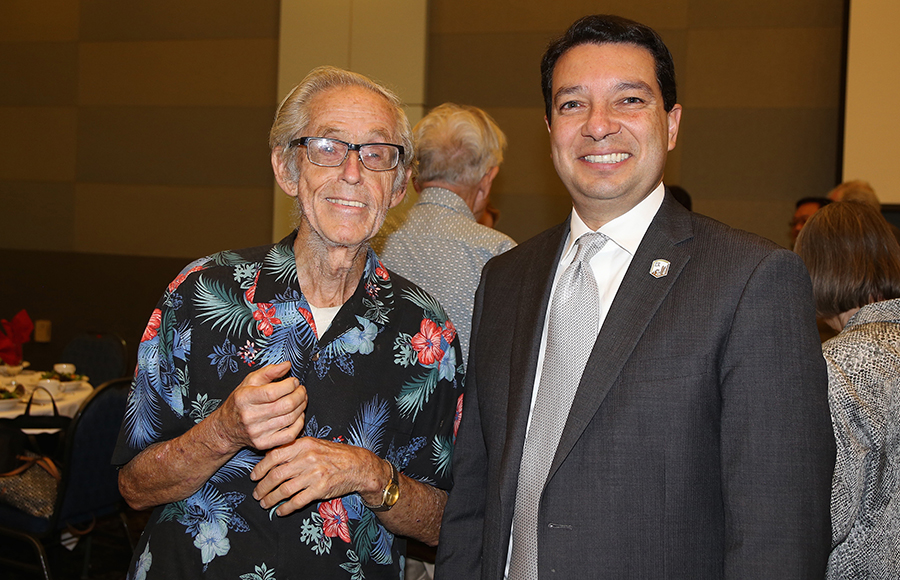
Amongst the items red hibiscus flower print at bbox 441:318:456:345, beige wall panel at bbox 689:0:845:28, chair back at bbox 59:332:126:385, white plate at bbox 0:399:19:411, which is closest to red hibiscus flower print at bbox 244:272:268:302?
red hibiscus flower print at bbox 441:318:456:345

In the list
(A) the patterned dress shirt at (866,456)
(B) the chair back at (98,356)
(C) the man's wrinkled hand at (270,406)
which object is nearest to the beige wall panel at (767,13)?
(A) the patterned dress shirt at (866,456)

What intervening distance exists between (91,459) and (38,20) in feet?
18.9

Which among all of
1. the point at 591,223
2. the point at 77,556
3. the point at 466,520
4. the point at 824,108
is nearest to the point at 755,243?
the point at 591,223

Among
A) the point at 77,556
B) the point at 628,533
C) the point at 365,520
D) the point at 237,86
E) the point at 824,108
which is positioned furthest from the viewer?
the point at 237,86

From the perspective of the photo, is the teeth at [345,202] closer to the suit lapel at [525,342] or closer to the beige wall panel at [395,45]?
the suit lapel at [525,342]

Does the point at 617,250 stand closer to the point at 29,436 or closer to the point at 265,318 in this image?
the point at 265,318

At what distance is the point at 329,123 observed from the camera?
A: 167cm

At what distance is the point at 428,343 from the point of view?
1762 mm

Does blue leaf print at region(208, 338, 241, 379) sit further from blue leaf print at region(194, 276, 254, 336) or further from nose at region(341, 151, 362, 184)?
nose at region(341, 151, 362, 184)

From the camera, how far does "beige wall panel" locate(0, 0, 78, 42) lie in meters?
7.25

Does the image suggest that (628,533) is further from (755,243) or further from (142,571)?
(142,571)

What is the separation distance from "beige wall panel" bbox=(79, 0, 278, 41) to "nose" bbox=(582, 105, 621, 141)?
19.2 ft

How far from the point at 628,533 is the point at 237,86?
6.41 m

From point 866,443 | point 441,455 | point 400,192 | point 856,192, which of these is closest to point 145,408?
point 441,455
